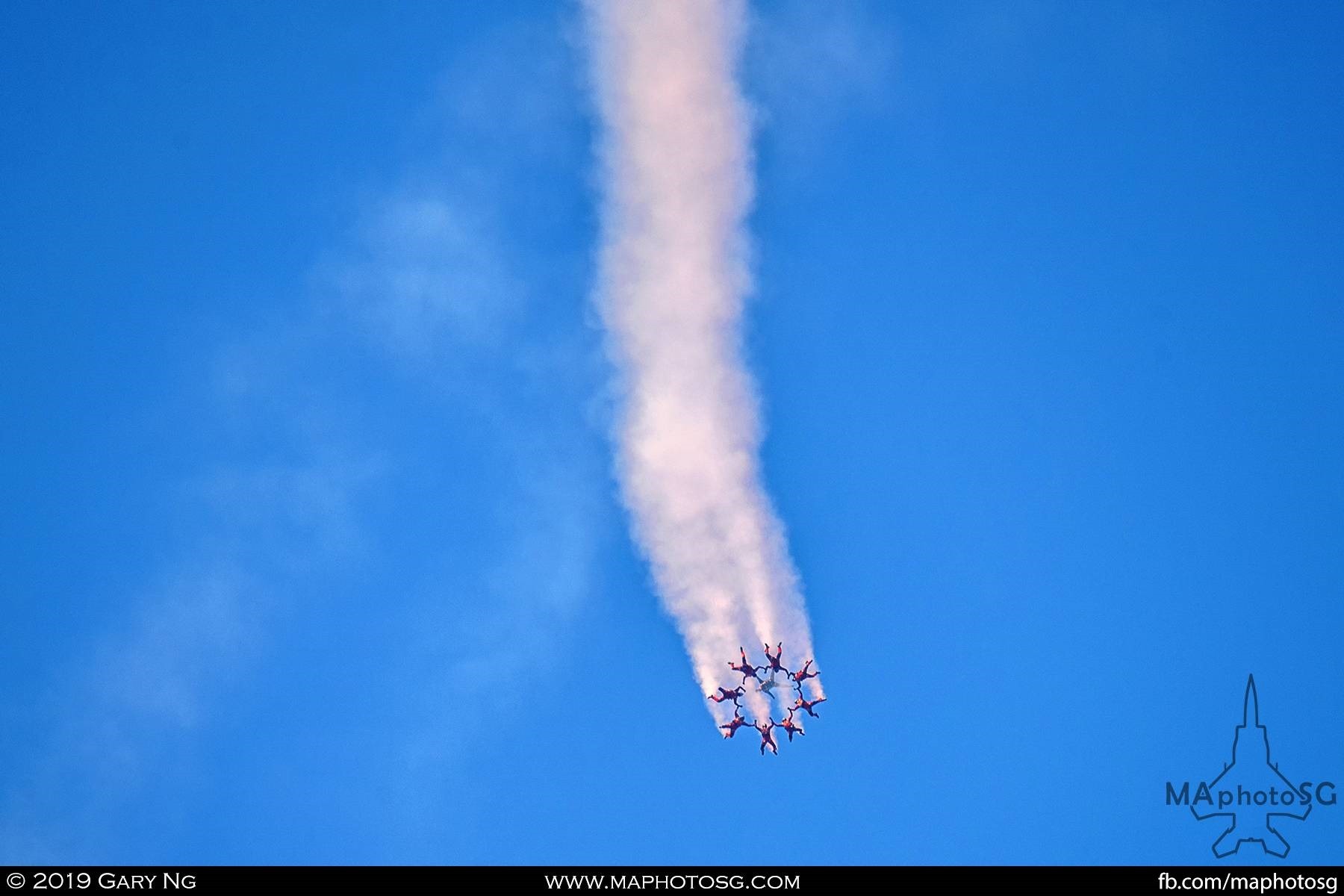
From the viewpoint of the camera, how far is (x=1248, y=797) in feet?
A: 115

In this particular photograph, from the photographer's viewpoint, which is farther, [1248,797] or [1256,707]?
[1256,707]

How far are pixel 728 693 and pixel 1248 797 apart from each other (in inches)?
743
